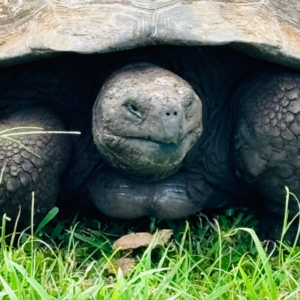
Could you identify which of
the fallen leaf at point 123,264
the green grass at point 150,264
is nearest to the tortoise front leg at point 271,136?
the green grass at point 150,264

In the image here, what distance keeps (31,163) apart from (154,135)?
0.64 meters

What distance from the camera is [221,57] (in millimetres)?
2518

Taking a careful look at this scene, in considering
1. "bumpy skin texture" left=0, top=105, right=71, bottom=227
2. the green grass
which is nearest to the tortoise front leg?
the green grass

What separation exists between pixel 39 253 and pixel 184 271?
60 cm

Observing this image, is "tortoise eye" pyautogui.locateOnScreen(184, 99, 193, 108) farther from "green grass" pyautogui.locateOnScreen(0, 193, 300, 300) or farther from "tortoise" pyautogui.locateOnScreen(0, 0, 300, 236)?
"green grass" pyautogui.locateOnScreen(0, 193, 300, 300)

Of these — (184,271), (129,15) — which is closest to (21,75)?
(129,15)

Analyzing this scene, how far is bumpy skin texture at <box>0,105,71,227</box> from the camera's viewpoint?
86.4 inches

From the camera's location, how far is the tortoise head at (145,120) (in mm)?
1926

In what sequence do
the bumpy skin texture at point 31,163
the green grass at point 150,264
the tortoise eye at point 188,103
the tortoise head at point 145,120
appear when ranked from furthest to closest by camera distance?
the bumpy skin texture at point 31,163 < the tortoise eye at point 188,103 < the tortoise head at point 145,120 < the green grass at point 150,264

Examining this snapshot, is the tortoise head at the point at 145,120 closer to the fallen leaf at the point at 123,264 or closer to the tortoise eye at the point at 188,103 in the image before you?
the tortoise eye at the point at 188,103

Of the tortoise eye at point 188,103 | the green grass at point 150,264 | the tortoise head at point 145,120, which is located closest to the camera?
the green grass at point 150,264

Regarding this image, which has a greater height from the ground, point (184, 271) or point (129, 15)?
point (129, 15)

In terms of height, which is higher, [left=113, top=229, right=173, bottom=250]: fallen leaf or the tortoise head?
the tortoise head

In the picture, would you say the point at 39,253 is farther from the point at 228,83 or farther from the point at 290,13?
the point at 290,13
